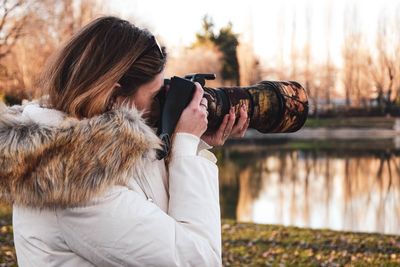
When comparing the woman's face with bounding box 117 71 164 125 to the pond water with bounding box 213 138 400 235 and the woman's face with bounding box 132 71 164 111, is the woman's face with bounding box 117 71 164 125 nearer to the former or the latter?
the woman's face with bounding box 132 71 164 111

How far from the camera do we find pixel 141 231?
0.84m

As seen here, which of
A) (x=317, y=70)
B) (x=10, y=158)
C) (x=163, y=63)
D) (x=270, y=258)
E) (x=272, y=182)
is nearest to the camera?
(x=10, y=158)

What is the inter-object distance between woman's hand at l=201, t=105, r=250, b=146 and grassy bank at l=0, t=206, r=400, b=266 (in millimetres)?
2979

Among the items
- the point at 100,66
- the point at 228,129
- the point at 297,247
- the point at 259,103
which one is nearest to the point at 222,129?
the point at 228,129

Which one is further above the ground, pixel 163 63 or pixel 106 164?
pixel 163 63

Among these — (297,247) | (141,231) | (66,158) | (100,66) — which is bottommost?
(297,247)

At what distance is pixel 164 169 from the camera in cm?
94

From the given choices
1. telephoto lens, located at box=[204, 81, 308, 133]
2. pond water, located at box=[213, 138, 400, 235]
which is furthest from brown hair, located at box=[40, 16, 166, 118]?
pond water, located at box=[213, 138, 400, 235]

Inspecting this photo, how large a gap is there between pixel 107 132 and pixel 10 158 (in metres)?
0.15

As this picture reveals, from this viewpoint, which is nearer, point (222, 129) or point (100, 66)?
point (100, 66)

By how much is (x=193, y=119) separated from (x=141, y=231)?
0.22 meters

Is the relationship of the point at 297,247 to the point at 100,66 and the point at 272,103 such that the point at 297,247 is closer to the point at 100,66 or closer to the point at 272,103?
the point at 272,103

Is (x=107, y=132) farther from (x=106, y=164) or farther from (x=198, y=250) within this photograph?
(x=198, y=250)

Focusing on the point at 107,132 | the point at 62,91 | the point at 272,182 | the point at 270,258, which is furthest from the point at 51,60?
the point at 272,182
